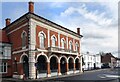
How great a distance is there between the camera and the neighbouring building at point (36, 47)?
3116 centimetres

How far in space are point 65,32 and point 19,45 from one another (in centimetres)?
1114

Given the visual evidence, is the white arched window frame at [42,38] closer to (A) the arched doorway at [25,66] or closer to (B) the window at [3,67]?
(A) the arched doorway at [25,66]

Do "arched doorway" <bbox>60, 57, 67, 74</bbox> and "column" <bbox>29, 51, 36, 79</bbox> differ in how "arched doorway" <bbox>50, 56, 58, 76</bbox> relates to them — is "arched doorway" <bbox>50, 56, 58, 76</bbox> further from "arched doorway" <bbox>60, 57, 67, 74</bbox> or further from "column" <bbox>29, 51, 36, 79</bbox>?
"column" <bbox>29, 51, 36, 79</bbox>

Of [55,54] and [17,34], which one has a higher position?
[17,34]

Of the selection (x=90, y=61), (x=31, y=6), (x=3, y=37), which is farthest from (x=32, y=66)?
(x=90, y=61)

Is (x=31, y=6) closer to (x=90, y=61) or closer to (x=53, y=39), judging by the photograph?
(x=53, y=39)

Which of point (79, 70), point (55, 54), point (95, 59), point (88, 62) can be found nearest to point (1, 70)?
point (55, 54)

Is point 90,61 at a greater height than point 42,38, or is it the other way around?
point 42,38

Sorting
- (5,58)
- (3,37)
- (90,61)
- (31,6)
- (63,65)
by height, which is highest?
(31,6)

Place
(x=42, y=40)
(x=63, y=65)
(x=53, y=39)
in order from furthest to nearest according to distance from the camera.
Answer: (x=63, y=65) → (x=53, y=39) → (x=42, y=40)

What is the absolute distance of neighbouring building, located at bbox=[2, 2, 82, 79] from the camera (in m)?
31.2

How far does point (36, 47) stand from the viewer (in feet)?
104

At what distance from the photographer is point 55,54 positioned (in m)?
35.9

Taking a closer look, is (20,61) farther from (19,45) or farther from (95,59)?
(95,59)
